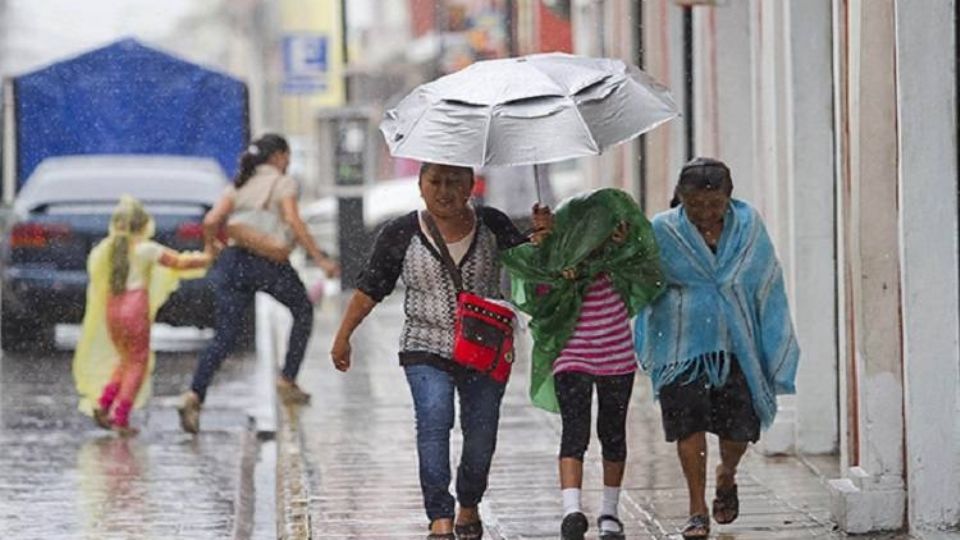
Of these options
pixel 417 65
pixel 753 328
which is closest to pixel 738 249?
pixel 753 328

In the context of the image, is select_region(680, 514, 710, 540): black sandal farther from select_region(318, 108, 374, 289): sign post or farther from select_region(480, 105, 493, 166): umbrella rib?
select_region(318, 108, 374, 289): sign post

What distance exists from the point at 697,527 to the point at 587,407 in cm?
62

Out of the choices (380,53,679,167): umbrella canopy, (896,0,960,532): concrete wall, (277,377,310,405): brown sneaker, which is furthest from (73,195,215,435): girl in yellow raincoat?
(896,0,960,532): concrete wall

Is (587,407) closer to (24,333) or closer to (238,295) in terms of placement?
(238,295)

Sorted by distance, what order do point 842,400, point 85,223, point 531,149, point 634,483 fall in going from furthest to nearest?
point 85,223 < point 634,483 < point 842,400 < point 531,149

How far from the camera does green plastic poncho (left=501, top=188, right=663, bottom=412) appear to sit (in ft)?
31.0

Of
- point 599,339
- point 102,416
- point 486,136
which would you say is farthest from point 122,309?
point 486,136

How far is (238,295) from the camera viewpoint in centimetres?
1471

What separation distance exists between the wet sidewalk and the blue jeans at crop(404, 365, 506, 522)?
419 millimetres

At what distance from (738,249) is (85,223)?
34.5 ft

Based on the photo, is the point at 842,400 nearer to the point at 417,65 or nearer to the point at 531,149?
the point at 531,149

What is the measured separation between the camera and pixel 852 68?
31.9 ft

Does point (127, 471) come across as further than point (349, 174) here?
No

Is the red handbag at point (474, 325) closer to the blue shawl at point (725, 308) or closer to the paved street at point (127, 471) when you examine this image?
the blue shawl at point (725, 308)
